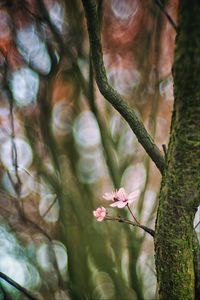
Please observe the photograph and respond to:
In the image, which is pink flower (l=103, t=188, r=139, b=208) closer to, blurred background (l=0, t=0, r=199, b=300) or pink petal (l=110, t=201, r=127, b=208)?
pink petal (l=110, t=201, r=127, b=208)

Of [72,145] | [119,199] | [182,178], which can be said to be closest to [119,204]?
[119,199]

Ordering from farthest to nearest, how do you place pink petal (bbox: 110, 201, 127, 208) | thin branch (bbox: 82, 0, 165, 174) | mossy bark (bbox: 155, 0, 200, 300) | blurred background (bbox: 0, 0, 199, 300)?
1. blurred background (bbox: 0, 0, 199, 300)
2. pink petal (bbox: 110, 201, 127, 208)
3. thin branch (bbox: 82, 0, 165, 174)
4. mossy bark (bbox: 155, 0, 200, 300)

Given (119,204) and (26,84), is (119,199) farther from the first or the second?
(26,84)

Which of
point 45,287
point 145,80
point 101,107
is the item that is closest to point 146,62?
point 145,80

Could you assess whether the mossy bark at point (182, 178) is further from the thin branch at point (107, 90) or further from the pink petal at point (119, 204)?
the pink petal at point (119, 204)

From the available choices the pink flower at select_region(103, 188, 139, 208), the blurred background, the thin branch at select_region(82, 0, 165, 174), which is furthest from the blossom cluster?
the blurred background

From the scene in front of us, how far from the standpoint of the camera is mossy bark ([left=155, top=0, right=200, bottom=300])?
43 cm

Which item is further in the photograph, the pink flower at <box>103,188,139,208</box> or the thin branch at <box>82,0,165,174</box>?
the pink flower at <box>103,188,139,208</box>

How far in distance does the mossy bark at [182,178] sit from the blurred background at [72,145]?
1.16 meters

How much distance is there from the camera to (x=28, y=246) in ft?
5.83

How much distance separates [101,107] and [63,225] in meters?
0.68

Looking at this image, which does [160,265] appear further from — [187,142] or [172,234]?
[187,142]

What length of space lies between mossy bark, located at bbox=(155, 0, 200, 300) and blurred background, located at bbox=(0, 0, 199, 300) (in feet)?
3.80

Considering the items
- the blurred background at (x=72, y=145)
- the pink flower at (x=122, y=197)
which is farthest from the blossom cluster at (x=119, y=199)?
the blurred background at (x=72, y=145)
